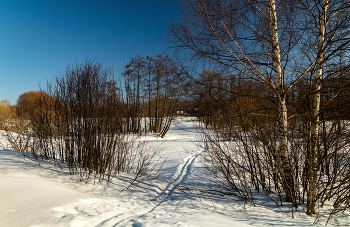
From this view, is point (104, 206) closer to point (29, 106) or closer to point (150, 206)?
point (150, 206)

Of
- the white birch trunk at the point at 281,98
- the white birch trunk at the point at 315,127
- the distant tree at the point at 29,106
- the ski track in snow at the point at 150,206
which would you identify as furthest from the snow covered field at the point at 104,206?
the distant tree at the point at 29,106

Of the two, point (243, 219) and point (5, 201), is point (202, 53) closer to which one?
point (243, 219)

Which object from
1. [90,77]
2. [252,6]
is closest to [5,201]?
[90,77]

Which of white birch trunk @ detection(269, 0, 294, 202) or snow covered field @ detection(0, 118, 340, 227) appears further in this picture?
white birch trunk @ detection(269, 0, 294, 202)

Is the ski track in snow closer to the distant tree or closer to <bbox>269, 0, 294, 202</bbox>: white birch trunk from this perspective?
<bbox>269, 0, 294, 202</bbox>: white birch trunk

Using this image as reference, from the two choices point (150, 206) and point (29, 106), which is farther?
point (29, 106)

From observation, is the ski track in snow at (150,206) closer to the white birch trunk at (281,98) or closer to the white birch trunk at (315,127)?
the white birch trunk at (281,98)

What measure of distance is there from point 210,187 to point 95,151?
3631 millimetres

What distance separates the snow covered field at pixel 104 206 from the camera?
2.88m

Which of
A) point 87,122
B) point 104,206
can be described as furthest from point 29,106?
point 104,206

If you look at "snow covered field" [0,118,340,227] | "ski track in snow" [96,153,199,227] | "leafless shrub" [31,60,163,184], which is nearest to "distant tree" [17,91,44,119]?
"leafless shrub" [31,60,163,184]

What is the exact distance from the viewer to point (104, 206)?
3736 millimetres

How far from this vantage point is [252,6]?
128 inches

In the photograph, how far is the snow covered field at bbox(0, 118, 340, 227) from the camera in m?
2.88
